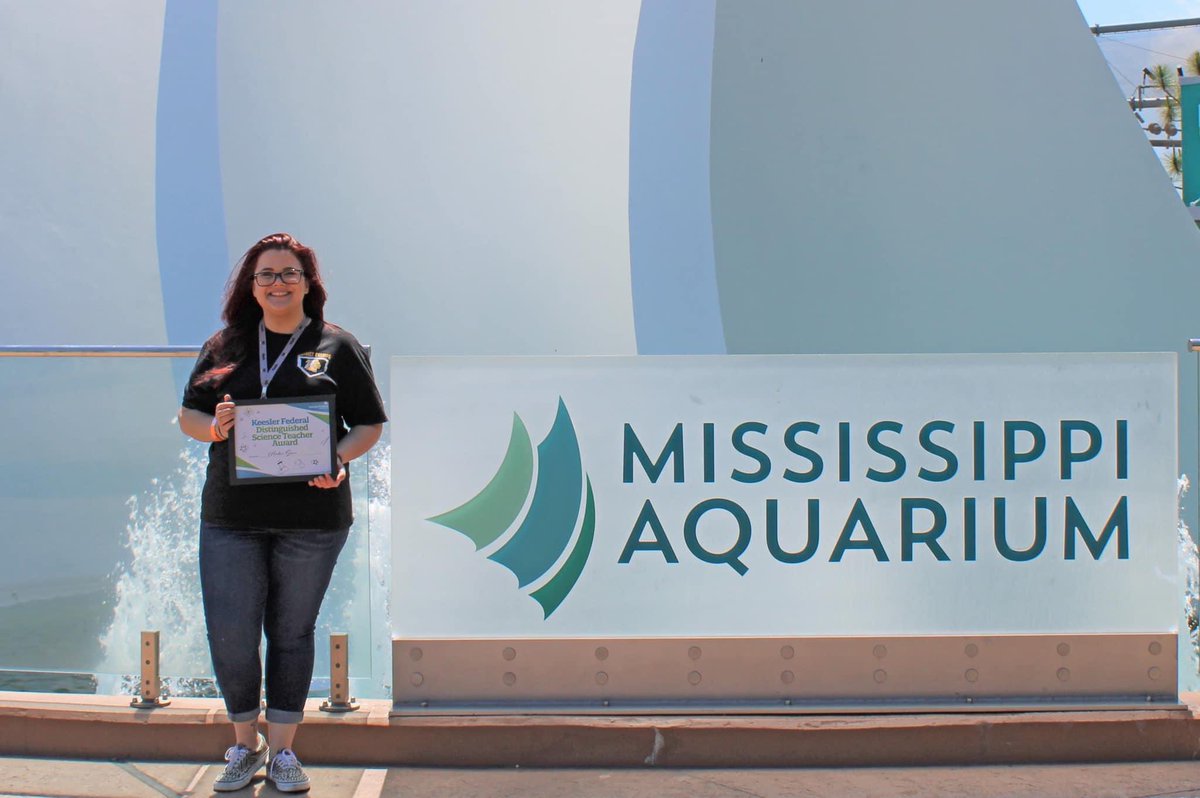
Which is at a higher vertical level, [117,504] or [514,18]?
[514,18]

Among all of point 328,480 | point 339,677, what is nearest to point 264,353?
Answer: point 328,480

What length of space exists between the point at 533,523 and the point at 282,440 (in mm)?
875

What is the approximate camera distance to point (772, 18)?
823 centimetres

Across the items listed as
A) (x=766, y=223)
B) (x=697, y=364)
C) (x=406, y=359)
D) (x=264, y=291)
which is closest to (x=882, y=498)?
(x=697, y=364)

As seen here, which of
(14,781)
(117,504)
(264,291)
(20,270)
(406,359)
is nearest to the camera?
(264,291)

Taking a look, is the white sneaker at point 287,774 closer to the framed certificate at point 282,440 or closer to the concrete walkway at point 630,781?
the concrete walkway at point 630,781

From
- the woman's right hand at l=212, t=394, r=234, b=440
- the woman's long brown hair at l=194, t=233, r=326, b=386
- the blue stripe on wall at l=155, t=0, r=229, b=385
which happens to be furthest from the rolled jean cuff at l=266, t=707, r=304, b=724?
the blue stripe on wall at l=155, t=0, r=229, b=385

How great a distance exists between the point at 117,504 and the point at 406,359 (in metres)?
1.24

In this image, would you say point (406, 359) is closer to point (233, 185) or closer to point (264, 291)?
point (264, 291)

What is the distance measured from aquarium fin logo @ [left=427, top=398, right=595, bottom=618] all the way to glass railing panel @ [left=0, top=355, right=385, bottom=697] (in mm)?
444

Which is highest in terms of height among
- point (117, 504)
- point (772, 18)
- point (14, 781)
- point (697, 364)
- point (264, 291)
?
point (772, 18)

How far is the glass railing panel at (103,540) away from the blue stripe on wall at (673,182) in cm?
461

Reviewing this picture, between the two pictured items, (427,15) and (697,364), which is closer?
(697,364)

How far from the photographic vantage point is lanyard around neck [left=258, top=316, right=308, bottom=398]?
2.92 m
